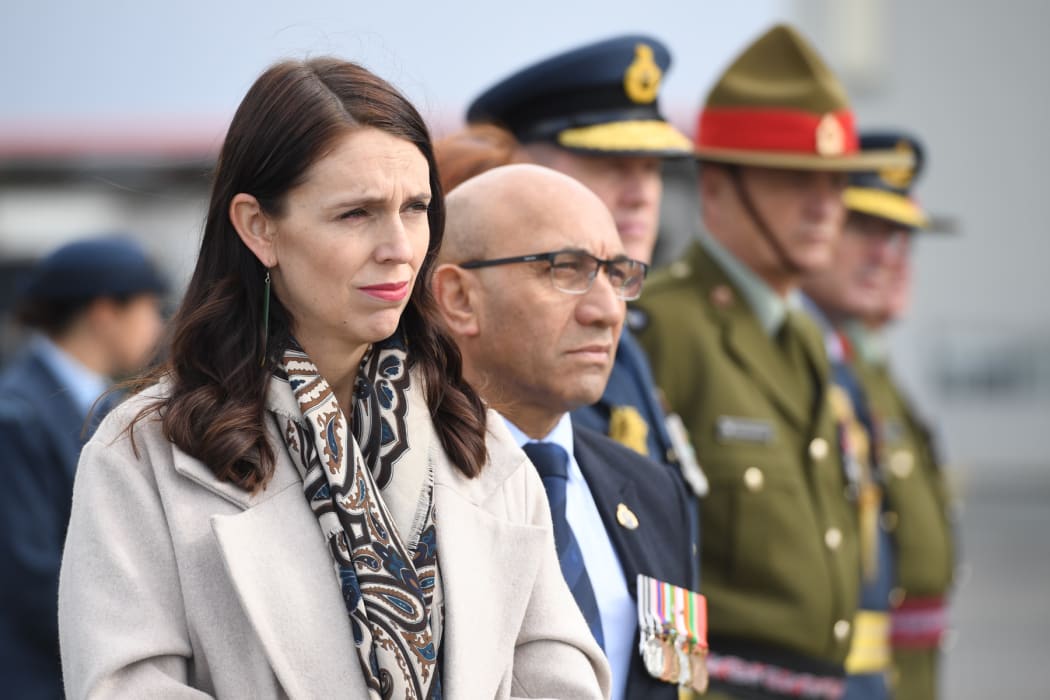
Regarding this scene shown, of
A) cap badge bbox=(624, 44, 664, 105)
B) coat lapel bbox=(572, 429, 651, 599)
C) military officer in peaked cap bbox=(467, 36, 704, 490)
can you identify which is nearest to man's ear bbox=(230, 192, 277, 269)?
coat lapel bbox=(572, 429, 651, 599)

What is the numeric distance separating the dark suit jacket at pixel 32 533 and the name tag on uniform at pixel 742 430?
1939 mm

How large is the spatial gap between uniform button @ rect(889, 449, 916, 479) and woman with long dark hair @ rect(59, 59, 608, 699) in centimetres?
374

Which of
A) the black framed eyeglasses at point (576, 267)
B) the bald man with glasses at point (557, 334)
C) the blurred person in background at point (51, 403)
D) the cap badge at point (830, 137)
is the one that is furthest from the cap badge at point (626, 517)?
the cap badge at point (830, 137)

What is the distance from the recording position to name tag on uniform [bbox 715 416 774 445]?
168 inches

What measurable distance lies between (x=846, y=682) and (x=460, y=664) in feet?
9.21

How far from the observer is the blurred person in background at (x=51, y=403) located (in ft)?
16.0

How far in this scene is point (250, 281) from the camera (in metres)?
2.36

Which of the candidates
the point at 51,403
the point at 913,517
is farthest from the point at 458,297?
the point at 913,517

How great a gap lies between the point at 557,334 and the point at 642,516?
1.29 ft

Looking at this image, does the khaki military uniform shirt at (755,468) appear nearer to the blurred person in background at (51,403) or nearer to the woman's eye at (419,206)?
the blurred person in background at (51,403)

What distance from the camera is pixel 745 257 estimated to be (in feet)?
15.3

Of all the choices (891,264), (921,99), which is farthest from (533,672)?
(921,99)

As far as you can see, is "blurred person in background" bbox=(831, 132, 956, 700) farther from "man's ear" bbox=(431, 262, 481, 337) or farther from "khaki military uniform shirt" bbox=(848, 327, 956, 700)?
"man's ear" bbox=(431, 262, 481, 337)

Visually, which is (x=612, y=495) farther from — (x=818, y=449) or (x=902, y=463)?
(x=902, y=463)
